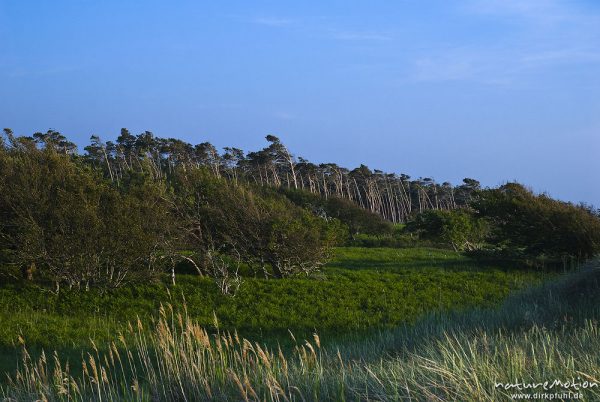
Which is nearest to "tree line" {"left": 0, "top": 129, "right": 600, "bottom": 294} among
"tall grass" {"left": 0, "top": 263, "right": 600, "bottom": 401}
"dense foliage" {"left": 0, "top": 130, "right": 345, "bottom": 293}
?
"dense foliage" {"left": 0, "top": 130, "right": 345, "bottom": 293}

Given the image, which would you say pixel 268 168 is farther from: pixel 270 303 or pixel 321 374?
pixel 321 374

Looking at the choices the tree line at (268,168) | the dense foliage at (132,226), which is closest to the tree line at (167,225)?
the dense foliage at (132,226)

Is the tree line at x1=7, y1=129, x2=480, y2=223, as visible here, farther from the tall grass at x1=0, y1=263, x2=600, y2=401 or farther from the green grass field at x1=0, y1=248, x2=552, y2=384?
the tall grass at x1=0, y1=263, x2=600, y2=401

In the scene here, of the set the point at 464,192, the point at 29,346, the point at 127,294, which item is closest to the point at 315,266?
the point at 127,294

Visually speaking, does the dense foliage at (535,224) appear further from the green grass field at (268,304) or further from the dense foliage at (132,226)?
the dense foliage at (132,226)

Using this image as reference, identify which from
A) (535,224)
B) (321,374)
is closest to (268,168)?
(535,224)

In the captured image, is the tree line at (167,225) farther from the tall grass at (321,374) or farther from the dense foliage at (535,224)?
the tall grass at (321,374)

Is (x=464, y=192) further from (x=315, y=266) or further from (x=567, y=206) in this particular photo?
(x=315, y=266)

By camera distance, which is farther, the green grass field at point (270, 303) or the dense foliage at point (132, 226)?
the dense foliage at point (132, 226)

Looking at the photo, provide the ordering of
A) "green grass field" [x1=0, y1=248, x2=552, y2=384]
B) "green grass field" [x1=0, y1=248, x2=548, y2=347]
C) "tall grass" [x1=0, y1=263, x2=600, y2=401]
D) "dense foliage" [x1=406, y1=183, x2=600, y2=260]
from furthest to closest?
"dense foliage" [x1=406, y1=183, x2=600, y2=260] → "green grass field" [x1=0, y1=248, x2=548, y2=347] → "green grass field" [x1=0, y1=248, x2=552, y2=384] → "tall grass" [x1=0, y1=263, x2=600, y2=401]

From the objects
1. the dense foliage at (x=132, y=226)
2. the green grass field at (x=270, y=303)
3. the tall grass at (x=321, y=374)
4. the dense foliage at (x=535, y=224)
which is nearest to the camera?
the tall grass at (x=321, y=374)

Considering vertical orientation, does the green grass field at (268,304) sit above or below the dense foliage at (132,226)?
below

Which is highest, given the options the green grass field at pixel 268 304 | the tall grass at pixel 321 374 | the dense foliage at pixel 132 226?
the dense foliage at pixel 132 226

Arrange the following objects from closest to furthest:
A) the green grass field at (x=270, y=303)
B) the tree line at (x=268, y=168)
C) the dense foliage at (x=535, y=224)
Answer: the green grass field at (x=270, y=303)
the dense foliage at (x=535, y=224)
the tree line at (x=268, y=168)
